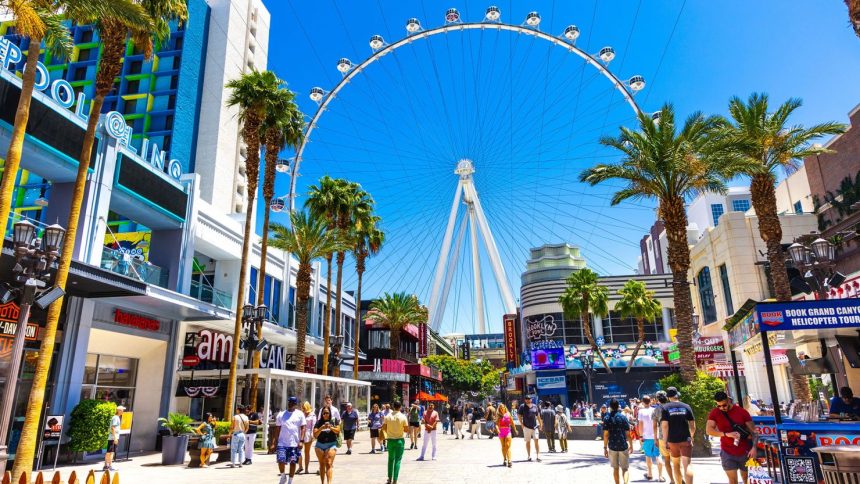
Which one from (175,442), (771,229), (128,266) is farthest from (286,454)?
(771,229)

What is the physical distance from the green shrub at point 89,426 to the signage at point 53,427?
36.2 inches

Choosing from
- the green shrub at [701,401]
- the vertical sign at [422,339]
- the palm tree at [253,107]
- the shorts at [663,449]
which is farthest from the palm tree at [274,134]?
the vertical sign at [422,339]

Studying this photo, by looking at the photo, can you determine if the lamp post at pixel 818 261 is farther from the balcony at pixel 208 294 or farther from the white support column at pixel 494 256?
the white support column at pixel 494 256

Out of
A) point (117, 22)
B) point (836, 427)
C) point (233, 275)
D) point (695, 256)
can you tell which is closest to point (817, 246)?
point (836, 427)

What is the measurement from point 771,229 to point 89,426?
2573 centimetres

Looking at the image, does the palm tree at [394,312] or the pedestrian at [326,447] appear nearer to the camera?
the pedestrian at [326,447]

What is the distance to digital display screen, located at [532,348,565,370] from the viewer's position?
5709cm

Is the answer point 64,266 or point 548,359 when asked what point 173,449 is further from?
point 548,359

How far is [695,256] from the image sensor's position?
49.9 metres

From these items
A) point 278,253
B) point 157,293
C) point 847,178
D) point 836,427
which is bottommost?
point 836,427

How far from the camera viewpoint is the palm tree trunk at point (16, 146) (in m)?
12.8

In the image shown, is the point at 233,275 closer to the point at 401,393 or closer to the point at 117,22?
the point at 117,22

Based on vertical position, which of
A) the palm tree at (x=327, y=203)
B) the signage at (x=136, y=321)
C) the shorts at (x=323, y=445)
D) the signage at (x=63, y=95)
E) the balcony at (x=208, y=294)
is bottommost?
the shorts at (x=323, y=445)

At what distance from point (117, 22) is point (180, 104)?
157 ft
